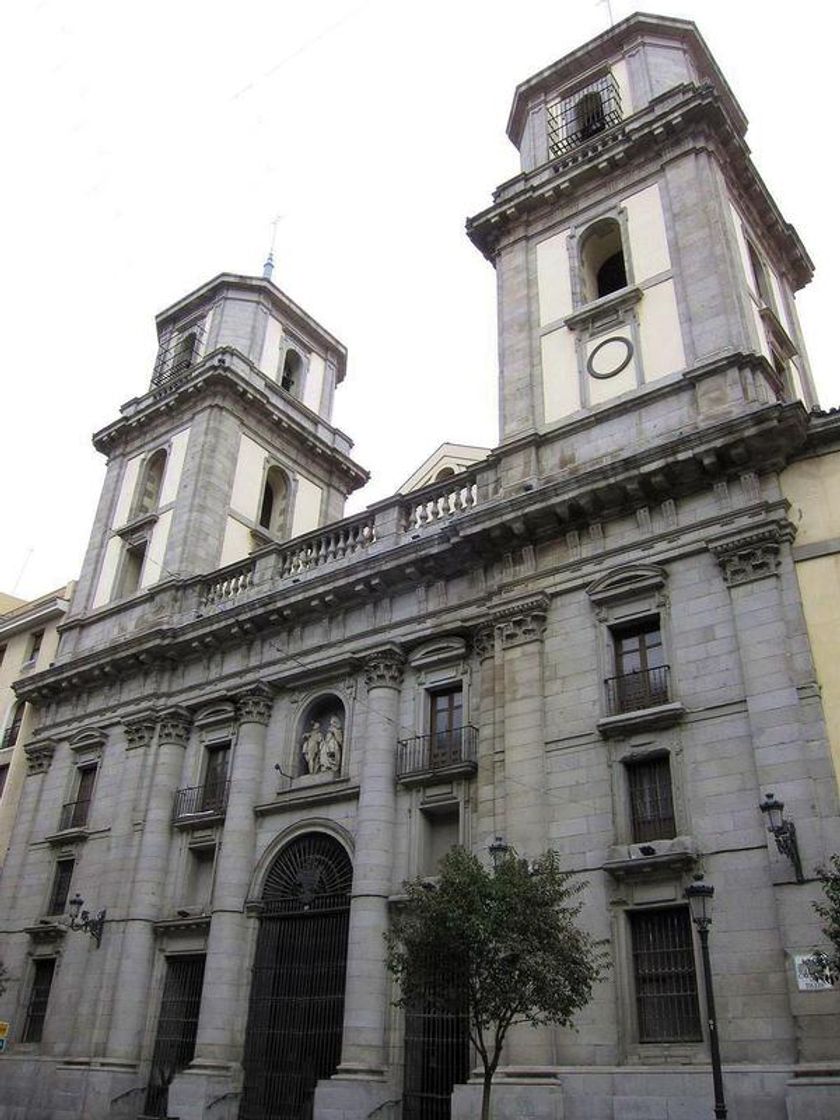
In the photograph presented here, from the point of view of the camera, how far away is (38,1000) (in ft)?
86.0

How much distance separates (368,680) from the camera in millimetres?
23203

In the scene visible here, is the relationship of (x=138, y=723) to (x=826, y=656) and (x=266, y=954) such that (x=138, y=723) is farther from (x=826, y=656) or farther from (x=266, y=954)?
(x=826, y=656)

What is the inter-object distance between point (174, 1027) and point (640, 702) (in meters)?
13.7

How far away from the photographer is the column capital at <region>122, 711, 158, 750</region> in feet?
89.4

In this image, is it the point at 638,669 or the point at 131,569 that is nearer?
the point at 638,669

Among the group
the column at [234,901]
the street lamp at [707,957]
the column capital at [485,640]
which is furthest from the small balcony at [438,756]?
the street lamp at [707,957]

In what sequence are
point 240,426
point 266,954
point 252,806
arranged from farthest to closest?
point 240,426, point 252,806, point 266,954

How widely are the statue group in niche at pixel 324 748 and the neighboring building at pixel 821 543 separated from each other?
1127 centimetres

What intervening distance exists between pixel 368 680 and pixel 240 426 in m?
14.2

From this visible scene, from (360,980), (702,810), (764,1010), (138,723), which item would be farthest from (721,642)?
(138,723)

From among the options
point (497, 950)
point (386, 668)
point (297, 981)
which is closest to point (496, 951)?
point (497, 950)

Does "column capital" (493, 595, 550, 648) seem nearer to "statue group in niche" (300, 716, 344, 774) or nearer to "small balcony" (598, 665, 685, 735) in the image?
"small balcony" (598, 665, 685, 735)

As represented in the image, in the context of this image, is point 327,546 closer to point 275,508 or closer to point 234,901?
point 275,508

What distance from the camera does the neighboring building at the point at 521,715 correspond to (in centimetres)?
1645
